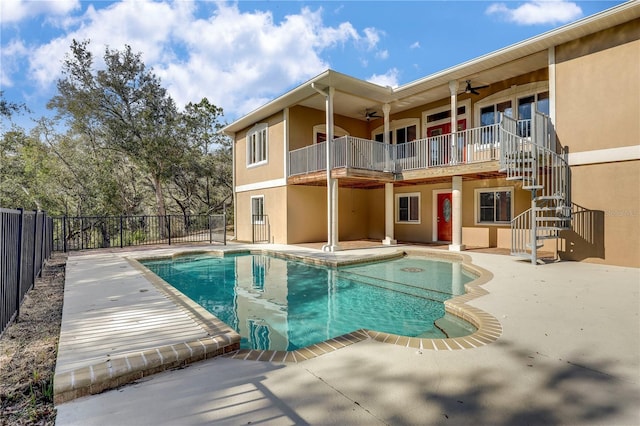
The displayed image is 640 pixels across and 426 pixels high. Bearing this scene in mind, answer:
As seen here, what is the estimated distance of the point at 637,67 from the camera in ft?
23.6

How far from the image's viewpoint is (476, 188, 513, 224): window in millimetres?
10898

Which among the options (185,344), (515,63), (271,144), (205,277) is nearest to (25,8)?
(271,144)

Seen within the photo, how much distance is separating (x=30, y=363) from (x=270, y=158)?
11511mm

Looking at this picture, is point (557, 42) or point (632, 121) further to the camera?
point (557, 42)

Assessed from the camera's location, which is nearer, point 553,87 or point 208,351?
point 208,351

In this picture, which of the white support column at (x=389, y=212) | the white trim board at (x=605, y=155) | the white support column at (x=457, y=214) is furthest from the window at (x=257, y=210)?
the white trim board at (x=605, y=155)

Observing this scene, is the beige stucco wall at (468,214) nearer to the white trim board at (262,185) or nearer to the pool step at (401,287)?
the white trim board at (262,185)

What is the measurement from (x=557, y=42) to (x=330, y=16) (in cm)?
660

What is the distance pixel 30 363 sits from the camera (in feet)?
9.40

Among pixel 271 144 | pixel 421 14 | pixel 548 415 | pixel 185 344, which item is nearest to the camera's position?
pixel 548 415

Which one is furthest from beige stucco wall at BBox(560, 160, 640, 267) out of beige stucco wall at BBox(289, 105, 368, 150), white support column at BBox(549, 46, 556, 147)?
beige stucco wall at BBox(289, 105, 368, 150)

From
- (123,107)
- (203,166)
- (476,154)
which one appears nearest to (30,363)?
(476,154)

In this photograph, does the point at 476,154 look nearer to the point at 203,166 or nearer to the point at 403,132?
the point at 403,132

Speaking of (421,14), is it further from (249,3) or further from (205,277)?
(205,277)
